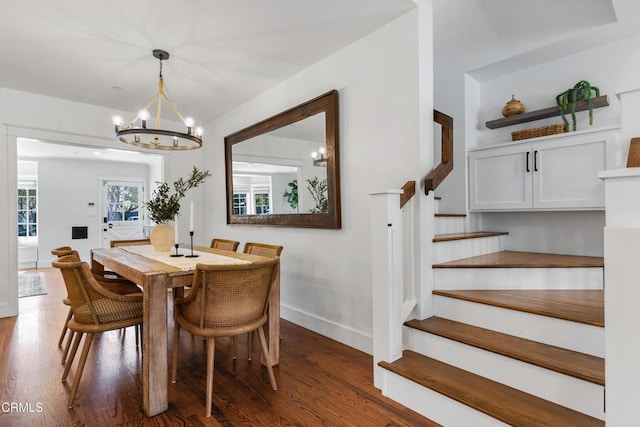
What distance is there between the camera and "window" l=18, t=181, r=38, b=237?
7344 mm

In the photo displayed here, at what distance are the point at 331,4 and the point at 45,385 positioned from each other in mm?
3138

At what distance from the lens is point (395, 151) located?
240cm

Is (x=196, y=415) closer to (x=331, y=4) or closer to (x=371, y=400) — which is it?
(x=371, y=400)

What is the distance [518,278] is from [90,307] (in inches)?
109

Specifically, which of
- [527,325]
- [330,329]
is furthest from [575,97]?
[330,329]

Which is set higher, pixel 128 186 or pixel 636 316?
pixel 128 186

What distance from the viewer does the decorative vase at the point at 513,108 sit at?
3105 mm

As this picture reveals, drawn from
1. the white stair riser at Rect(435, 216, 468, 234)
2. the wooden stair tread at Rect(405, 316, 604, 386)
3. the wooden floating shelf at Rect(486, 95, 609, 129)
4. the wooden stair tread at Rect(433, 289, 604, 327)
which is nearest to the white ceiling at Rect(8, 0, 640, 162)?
the wooden floating shelf at Rect(486, 95, 609, 129)

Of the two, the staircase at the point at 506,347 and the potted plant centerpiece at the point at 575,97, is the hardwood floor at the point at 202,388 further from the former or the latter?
the potted plant centerpiece at the point at 575,97

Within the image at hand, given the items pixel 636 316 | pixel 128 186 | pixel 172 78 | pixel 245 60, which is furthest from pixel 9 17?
pixel 128 186

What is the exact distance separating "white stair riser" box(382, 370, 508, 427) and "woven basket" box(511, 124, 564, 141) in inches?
94.6

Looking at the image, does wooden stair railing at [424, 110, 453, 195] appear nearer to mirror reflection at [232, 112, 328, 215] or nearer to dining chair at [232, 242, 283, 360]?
mirror reflection at [232, 112, 328, 215]

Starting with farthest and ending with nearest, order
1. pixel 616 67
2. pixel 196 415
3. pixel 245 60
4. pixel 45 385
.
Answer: pixel 245 60 → pixel 616 67 → pixel 45 385 → pixel 196 415

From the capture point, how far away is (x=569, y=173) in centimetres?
262
